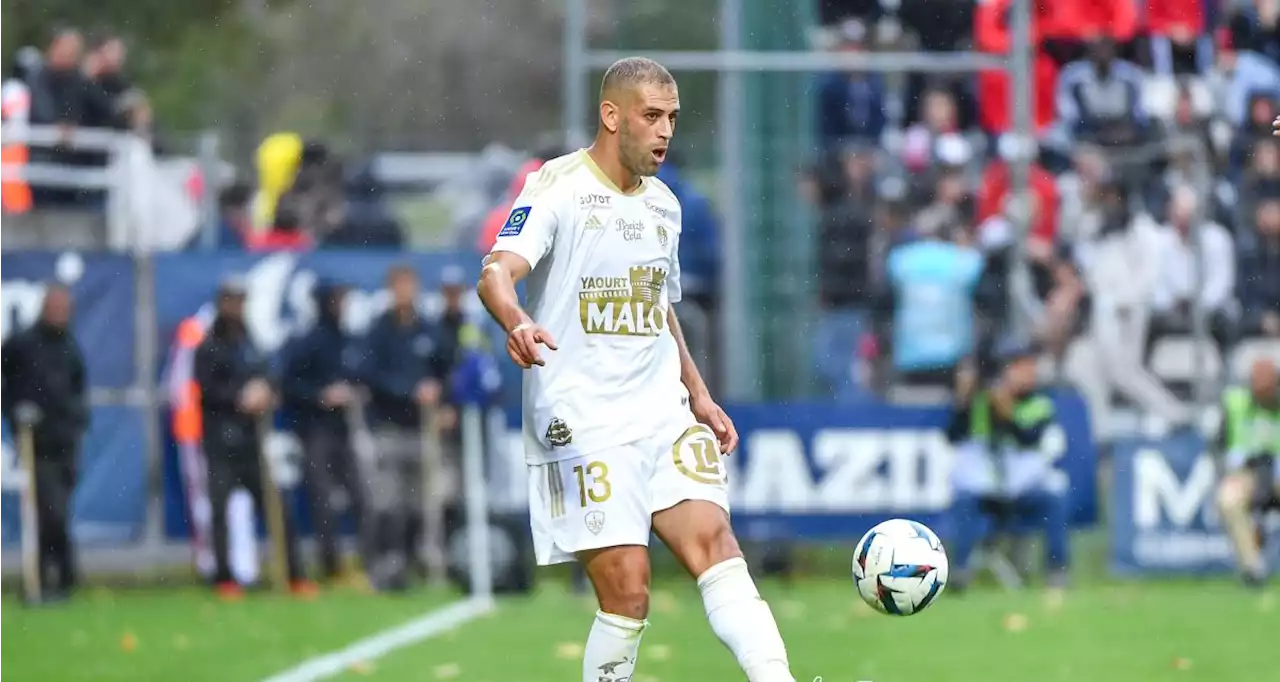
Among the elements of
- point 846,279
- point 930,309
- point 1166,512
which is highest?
point 846,279

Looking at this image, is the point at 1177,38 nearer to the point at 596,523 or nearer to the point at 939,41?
the point at 939,41

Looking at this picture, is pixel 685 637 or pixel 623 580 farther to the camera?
pixel 685 637

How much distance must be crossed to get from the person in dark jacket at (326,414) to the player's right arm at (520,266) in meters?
9.53

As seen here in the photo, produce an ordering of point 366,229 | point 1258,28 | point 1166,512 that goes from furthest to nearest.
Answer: point 1258,28 → point 366,229 → point 1166,512

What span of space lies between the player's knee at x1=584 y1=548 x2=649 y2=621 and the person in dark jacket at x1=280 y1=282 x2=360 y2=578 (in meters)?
9.72

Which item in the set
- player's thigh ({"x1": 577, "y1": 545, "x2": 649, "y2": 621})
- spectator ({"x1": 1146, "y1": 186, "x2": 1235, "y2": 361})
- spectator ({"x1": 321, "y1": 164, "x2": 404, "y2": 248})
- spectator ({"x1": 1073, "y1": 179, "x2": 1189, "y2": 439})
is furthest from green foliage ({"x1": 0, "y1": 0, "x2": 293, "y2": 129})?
player's thigh ({"x1": 577, "y1": 545, "x2": 649, "y2": 621})

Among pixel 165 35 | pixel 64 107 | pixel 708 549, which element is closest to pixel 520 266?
pixel 708 549

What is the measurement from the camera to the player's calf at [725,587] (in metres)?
7.55

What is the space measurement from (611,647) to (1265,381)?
32.5 ft

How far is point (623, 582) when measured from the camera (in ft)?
25.4

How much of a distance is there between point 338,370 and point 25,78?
4.60 m

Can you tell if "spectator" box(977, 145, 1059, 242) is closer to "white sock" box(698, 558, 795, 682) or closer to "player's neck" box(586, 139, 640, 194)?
"player's neck" box(586, 139, 640, 194)

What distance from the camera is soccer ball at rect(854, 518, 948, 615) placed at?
8359mm

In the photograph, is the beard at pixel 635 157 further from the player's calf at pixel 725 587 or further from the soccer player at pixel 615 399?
the player's calf at pixel 725 587
